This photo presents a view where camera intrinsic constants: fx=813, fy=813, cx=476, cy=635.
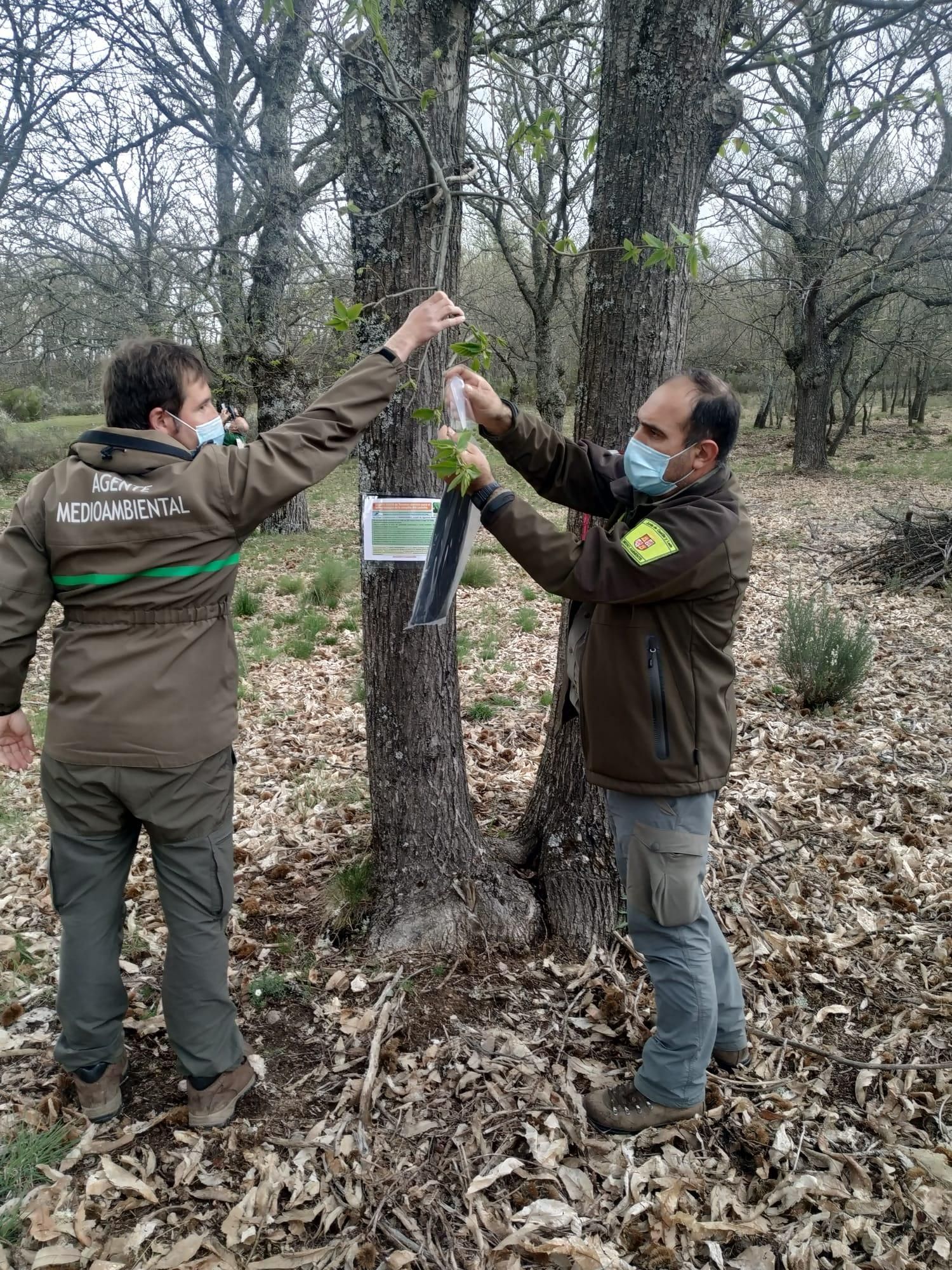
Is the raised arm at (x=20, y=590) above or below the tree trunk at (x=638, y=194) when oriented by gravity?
below

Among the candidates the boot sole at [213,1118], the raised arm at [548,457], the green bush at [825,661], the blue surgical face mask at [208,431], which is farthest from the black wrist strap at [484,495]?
the green bush at [825,661]

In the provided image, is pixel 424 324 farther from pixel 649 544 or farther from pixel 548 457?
pixel 649 544

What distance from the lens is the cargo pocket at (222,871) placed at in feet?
7.86

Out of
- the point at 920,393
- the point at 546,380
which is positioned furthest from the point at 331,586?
the point at 920,393

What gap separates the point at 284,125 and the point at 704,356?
2266 centimetres

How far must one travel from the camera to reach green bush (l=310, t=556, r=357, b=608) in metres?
8.28

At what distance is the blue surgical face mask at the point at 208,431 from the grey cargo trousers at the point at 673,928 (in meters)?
1.63

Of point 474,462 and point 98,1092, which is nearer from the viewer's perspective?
point 474,462

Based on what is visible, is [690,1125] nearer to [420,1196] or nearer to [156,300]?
[420,1196]

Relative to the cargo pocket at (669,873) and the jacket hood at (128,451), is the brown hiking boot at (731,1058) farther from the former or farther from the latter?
the jacket hood at (128,451)

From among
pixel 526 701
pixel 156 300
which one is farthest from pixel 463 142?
pixel 156 300

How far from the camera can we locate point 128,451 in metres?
2.23

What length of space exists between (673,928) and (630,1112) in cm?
62

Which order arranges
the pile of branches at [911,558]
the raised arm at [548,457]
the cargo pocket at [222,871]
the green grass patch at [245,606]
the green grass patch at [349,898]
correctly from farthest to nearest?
1. the pile of branches at [911,558]
2. the green grass patch at [245,606]
3. the green grass patch at [349,898]
4. the raised arm at [548,457]
5. the cargo pocket at [222,871]
